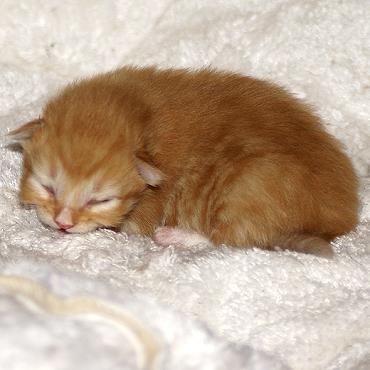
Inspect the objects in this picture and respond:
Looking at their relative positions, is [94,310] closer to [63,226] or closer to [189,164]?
[63,226]

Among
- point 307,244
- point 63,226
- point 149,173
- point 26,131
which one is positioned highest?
point 307,244

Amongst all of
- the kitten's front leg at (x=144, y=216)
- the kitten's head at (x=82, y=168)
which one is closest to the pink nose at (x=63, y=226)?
the kitten's head at (x=82, y=168)

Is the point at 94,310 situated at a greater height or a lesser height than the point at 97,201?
greater

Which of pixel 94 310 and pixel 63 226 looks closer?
pixel 94 310

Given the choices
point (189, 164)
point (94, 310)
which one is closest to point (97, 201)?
point (189, 164)

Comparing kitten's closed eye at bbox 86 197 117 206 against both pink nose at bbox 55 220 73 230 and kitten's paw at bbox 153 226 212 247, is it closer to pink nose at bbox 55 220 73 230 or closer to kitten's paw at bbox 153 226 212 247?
pink nose at bbox 55 220 73 230

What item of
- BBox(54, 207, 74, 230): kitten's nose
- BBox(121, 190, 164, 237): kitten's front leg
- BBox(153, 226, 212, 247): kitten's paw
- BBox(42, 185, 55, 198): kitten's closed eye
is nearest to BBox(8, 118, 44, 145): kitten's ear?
BBox(42, 185, 55, 198): kitten's closed eye

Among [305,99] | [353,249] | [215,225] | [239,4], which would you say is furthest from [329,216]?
[239,4]
